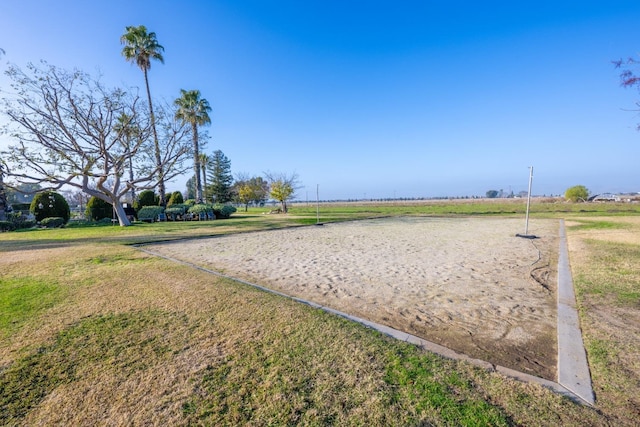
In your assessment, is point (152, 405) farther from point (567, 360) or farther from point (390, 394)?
point (567, 360)

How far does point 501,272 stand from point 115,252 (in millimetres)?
10264

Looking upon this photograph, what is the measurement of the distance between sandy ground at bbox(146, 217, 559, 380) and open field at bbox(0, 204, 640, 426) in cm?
50

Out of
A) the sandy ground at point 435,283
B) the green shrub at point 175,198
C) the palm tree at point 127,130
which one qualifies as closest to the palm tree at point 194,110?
the green shrub at point 175,198

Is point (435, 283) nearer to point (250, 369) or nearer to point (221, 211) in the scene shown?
point (250, 369)

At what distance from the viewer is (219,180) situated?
4312cm

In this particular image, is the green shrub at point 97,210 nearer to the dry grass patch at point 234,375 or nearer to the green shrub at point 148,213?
the green shrub at point 148,213

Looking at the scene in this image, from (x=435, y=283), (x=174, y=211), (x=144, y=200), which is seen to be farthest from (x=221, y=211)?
(x=435, y=283)

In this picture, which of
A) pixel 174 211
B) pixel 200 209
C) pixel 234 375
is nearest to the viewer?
pixel 234 375

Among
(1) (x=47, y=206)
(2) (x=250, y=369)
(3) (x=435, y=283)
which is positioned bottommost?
(3) (x=435, y=283)

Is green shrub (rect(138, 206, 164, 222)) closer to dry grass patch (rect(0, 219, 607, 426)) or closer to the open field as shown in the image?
the open field

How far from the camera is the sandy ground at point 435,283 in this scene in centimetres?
305

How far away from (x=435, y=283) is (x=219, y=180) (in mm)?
42923

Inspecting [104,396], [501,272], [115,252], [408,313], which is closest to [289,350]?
[104,396]

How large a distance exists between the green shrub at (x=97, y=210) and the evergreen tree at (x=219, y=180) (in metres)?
21.6
